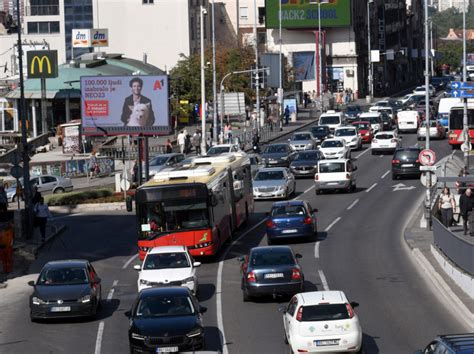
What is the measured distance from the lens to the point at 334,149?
209 ft

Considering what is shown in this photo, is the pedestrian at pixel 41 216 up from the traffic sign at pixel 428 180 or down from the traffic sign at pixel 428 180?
down

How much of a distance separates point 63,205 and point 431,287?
26.2 m

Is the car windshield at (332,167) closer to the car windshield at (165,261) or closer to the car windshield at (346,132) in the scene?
the car windshield at (346,132)

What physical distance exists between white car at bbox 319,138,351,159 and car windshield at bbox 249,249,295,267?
3270 cm

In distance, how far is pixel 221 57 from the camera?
106 meters

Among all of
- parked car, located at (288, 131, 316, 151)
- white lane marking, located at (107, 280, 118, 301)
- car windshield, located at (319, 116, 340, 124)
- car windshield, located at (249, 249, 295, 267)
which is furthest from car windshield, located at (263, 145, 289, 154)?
car windshield, located at (249, 249, 295, 267)

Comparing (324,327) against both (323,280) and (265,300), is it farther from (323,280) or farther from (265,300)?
(323,280)

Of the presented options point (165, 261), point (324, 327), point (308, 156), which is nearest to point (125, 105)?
point (308, 156)

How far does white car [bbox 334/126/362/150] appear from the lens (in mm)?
72938

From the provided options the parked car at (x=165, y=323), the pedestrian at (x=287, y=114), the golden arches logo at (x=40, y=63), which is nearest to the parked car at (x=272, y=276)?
the parked car at (x=165, y=323)

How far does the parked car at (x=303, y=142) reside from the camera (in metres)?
70.6

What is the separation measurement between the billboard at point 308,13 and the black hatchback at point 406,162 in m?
67.7

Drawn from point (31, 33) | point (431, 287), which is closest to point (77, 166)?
point (431, 287)

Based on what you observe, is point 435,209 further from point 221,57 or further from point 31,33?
point 31,33
